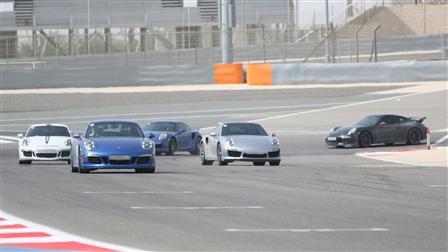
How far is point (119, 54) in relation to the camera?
2657 inches

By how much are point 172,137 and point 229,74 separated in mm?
26225

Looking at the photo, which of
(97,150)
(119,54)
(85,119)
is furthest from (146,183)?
(119,54)

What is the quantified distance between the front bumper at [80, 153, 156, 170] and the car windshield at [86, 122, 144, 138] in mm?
820

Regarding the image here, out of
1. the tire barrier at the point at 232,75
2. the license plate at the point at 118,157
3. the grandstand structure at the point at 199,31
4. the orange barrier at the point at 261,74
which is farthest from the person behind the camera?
the grandstand structure at the point at 199,31

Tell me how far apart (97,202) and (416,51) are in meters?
54.0

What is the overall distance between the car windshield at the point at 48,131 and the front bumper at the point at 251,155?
4850 mm

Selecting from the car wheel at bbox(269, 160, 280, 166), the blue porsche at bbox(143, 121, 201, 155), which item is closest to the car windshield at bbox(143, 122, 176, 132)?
the blue porsche at bbox(143, 121, 201, 155)

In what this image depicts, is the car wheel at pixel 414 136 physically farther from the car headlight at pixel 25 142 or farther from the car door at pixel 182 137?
the car headlight at pixel 25 142

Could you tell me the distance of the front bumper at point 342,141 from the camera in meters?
33.8

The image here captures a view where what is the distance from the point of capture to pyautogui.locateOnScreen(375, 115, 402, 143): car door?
34438mm

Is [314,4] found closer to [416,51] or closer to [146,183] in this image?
[416,51]

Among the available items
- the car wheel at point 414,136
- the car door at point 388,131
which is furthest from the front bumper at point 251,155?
the car wheel at point 414,136

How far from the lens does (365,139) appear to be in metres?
34.3

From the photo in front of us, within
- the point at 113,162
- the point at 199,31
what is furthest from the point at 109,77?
the point at 113,162
